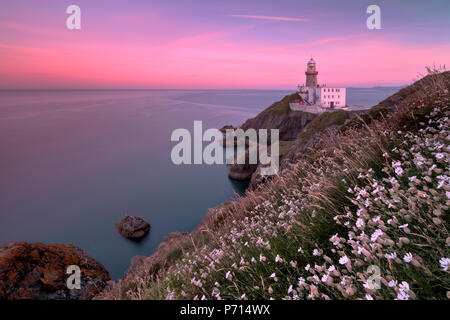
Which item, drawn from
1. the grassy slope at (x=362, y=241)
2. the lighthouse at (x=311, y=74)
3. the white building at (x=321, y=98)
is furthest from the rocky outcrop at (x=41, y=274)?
the lighthouse at (x=311, y=74)

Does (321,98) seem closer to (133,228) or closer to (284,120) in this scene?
(284,120)

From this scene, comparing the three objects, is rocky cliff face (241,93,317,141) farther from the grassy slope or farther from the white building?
the grassy slope

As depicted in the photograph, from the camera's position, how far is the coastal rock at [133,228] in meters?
26.7

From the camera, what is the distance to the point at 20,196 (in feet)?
116

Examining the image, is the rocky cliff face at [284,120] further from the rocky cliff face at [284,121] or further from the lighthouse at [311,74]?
the lighthouse at [311,74]

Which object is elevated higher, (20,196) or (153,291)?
(153,291)

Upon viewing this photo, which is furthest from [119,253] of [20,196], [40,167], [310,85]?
[310,85]

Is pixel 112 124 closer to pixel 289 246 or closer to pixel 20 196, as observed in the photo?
pixel 20 196

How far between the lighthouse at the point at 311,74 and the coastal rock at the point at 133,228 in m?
73.8

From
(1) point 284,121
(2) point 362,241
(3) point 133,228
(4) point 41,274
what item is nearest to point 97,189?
(3) point 133,228

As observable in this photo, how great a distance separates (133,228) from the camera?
2698cm

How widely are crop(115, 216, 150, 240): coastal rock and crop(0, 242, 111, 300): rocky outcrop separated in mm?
15044

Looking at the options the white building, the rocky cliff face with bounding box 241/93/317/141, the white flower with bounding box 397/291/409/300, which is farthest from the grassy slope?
the white building
